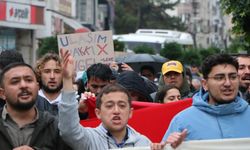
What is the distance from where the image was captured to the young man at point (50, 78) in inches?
274

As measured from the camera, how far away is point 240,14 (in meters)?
11.0

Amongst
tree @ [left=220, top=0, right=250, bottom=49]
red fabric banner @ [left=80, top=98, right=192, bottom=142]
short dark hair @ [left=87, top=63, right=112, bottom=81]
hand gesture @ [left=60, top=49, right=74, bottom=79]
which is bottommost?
red fabric banner @ [left=80, top=98, right=192, bottom=142]

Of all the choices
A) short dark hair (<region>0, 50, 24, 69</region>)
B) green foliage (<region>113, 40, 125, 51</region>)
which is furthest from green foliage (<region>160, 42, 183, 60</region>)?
short dark hair (<region>0, 50, 24, 69</region>)

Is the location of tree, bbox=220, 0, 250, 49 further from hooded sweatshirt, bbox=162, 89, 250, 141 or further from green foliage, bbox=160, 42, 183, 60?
green foliage, bbox=160, 42, 183, 60

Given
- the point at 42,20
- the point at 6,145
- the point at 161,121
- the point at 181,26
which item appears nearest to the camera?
the point at 6,145

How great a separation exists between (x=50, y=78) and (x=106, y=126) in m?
1.93

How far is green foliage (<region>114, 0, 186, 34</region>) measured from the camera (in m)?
78.6

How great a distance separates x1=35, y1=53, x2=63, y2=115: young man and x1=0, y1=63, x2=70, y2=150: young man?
1.90m

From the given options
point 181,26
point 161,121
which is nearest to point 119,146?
point 161,121

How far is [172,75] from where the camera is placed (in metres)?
8.98

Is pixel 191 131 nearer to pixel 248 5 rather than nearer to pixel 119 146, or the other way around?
pixel 119 146

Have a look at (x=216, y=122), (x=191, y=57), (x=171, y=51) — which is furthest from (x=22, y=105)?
(x=191, y=57)

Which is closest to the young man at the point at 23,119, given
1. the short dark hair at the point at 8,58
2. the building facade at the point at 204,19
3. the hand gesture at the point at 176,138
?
the hand gesture at the point at 176,138

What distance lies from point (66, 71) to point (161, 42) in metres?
28.9
